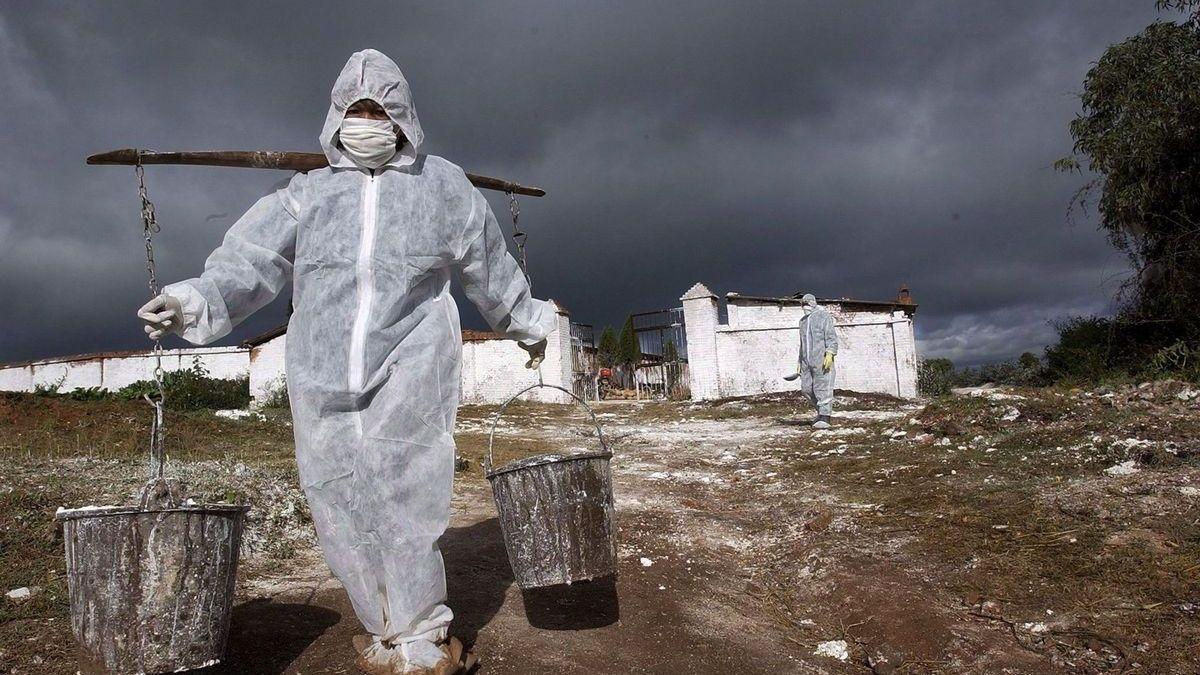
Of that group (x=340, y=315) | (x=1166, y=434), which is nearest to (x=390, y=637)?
(x=340, y=315)

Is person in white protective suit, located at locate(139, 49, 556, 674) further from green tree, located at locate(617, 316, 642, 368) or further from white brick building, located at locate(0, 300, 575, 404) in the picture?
green tree, located at locate(617, 316, 642, 368)

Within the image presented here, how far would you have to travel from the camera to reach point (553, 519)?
119 inches

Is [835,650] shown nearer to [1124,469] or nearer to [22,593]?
[1124,469]

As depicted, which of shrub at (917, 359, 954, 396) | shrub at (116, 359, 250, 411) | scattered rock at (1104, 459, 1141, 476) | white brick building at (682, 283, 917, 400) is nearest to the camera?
scattered rock at (1104, 459, 1141, 476)

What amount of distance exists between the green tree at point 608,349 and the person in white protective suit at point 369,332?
22573 mm

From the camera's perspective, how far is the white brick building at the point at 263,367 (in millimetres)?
19797

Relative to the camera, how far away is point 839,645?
11.5 ft

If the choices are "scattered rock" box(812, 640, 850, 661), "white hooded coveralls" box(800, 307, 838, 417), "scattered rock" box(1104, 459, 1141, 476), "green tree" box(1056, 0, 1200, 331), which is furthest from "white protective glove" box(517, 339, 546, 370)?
"green tree" box(1056, 0, 1200, 331)

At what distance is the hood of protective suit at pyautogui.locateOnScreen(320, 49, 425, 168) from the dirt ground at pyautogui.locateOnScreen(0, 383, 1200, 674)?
1942 mm

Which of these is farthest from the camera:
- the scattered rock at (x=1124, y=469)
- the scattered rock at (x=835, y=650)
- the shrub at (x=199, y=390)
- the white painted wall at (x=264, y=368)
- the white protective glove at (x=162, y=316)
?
the white painted wall at (x=264, y=368)

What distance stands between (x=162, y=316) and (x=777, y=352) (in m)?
16.5

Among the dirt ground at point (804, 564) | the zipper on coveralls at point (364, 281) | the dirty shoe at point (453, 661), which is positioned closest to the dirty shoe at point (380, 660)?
the dirty shoe at point (453, 661)

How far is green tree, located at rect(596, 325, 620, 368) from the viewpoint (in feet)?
85.1

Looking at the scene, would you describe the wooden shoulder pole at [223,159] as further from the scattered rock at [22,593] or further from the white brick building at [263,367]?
the white brick building at [263,367]
